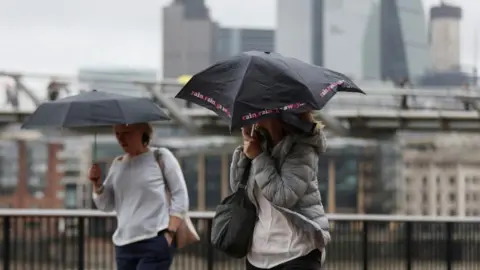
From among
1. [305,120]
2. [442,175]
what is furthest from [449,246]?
[442,175]

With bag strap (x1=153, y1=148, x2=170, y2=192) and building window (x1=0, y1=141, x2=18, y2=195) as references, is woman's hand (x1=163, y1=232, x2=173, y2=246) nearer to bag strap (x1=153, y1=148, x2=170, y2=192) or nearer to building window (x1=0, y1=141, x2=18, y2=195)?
bag strap (x1=153, y1=148, x2=170, y2=192)

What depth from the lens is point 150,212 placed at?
179 inches

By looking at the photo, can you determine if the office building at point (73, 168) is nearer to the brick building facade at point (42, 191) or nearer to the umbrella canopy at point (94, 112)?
the brick building facade at point (42, 191)

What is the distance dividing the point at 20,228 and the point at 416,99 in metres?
17.8

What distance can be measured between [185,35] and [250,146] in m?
27.4

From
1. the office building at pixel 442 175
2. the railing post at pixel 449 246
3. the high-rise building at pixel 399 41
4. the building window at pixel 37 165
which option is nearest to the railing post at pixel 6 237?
the railing post at pixel 449 246

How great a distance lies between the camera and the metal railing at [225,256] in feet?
23.8

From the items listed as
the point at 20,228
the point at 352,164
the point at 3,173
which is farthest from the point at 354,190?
the point at 20,228

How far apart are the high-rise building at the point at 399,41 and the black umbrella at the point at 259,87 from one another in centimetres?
2858

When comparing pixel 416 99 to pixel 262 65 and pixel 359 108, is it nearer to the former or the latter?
pixel 359 108

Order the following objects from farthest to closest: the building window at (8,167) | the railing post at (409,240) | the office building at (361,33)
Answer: the office building at (361,33) < the building window at (8,167) < the railing post at (409,240)

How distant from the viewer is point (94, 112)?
473cm

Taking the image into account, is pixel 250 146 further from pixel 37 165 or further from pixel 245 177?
pixel 37 165

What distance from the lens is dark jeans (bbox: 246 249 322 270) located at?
10.3 ft
